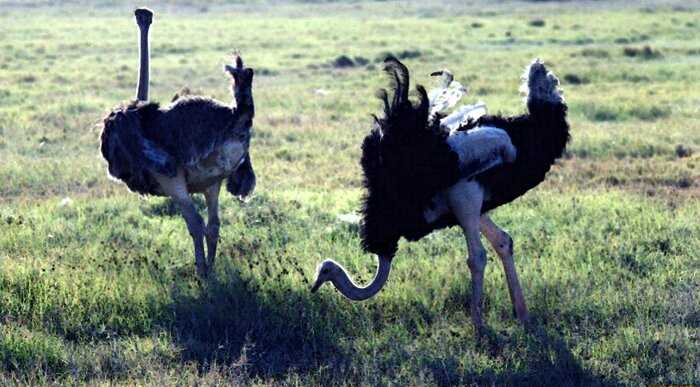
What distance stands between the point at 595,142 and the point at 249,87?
661 cm

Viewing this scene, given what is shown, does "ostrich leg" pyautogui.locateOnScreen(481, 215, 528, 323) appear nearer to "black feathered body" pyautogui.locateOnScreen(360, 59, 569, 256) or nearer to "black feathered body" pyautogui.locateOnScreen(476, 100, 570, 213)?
"black feathered body" pyautogui.locateOnScreen(476, 100, 570, 213)

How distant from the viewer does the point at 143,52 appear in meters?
8.41

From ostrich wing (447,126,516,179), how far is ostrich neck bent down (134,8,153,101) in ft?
8.53

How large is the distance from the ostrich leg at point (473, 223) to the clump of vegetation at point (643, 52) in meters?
18.8

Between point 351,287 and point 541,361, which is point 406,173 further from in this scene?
point 541,361

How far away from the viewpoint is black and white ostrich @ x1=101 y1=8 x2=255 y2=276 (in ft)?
24.2

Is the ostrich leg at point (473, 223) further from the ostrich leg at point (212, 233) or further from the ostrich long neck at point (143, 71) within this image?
the ostrich long neck at point (143, 71)

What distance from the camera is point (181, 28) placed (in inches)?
1491

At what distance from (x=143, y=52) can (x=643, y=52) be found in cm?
1822

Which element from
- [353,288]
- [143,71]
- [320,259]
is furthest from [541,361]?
[143,71]

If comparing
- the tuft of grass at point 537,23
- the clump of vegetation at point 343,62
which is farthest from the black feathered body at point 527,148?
the tuft of grass at point 537,23

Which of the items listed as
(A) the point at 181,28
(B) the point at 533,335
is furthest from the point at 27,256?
(A) the point at 181,28

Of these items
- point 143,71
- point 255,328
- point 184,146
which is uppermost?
point 143,71

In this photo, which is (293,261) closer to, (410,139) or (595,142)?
(410,139)
